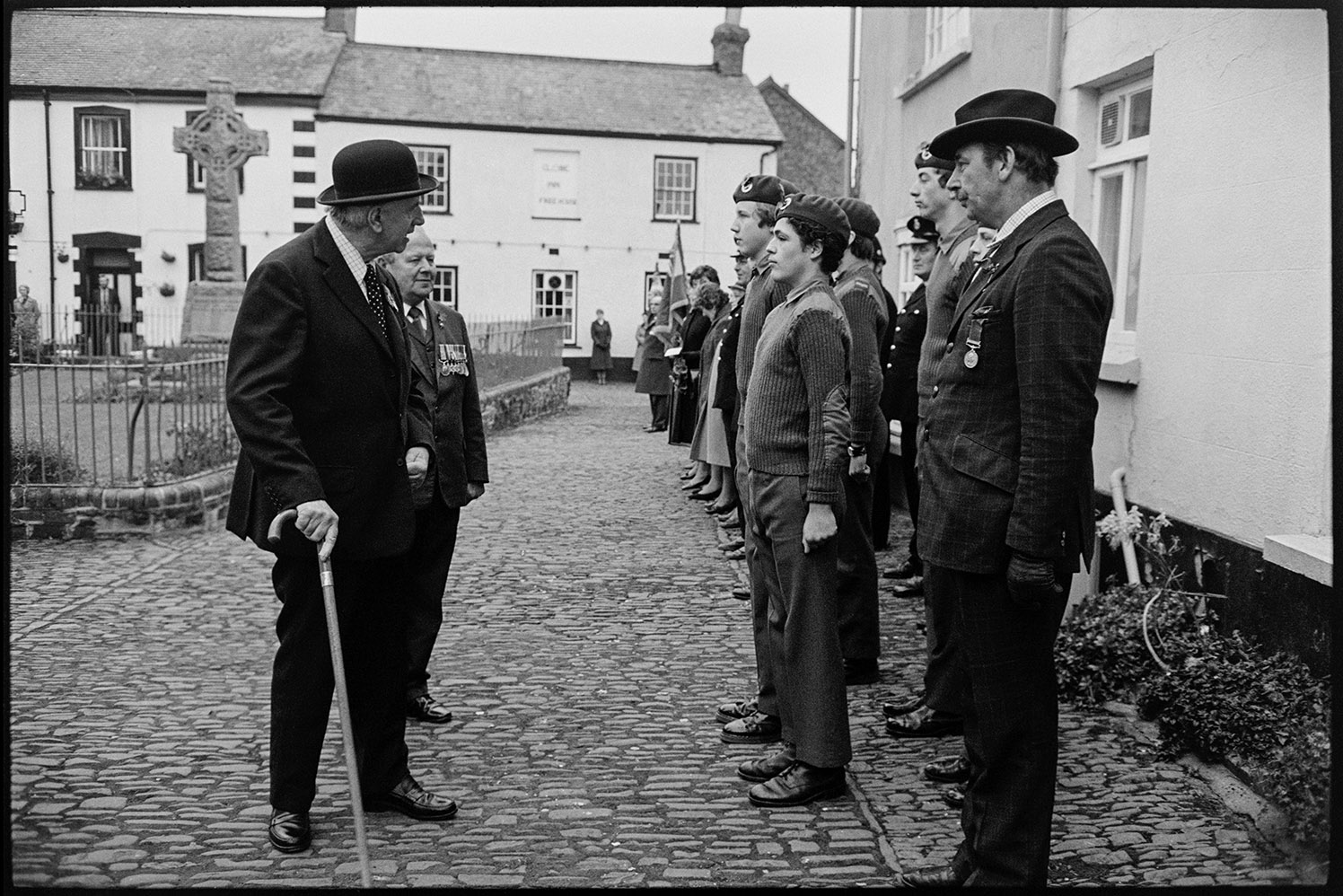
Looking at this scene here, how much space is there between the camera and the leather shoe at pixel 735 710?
5.66 metres

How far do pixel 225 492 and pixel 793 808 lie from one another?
7.38 metres

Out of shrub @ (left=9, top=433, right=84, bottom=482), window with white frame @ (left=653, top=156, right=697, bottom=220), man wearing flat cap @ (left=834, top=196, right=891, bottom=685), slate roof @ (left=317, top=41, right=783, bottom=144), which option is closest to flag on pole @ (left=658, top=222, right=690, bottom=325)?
shrub @ (left=9, top=433, right=84, bottom=482)

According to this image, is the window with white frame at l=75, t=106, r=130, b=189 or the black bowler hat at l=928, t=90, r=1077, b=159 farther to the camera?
the window with white frame at l=75, t=106, r=130, b=189

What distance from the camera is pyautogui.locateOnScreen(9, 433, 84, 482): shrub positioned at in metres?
9.70

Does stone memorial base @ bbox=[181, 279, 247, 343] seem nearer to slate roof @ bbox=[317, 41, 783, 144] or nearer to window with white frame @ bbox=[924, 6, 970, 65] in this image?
window with white frame @ bbox=[924, 6, 970, 65]

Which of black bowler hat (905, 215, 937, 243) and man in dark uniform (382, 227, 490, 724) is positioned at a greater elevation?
black bowler hat (905, 215, 937, 243)

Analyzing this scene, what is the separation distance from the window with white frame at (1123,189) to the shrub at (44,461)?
24.5 feet

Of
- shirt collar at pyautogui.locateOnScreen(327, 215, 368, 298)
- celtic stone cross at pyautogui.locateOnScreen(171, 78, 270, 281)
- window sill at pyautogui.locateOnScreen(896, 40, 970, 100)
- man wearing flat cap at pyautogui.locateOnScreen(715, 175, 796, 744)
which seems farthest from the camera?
celtic stone cross at pyautogui.locateOnScreen(171, 78, 270, 281)

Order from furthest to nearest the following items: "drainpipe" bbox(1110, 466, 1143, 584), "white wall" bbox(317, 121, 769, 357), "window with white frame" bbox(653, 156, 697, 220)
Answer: "window with white frame" bbox(653, 156, 697, 220)
"white wall" bbox(317, 121, 769, 357)
"drainpipe" bbox(1110, 466, 1143, 584)

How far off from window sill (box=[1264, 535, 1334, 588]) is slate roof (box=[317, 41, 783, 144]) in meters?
32.3

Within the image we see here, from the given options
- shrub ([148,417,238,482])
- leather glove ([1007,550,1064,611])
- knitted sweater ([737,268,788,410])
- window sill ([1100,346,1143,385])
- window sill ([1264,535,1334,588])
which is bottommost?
shrub ([148,417,238,482])

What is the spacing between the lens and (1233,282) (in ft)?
19.2

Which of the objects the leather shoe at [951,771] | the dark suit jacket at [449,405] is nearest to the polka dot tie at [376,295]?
the dark suit jacket at [449,405]

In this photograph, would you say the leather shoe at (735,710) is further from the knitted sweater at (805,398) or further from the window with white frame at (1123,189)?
the window with white frame at (1123,189)
